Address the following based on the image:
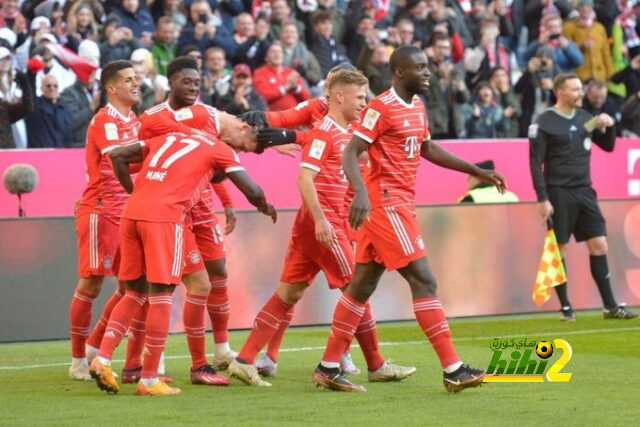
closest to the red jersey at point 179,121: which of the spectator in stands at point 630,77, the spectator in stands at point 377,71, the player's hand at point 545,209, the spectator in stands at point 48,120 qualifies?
the player's hand at point 545,209

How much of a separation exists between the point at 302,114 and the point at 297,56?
8.00 metres

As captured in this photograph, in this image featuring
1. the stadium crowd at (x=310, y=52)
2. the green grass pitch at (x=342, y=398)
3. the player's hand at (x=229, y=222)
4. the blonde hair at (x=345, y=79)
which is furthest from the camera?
the stadium crowd at (x=310, y=52)

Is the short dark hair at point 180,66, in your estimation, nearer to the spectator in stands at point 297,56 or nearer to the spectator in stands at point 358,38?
the spectator in stands at point 297,56

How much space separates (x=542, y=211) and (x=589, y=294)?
1996 mm

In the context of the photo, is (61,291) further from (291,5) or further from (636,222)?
(291,5)

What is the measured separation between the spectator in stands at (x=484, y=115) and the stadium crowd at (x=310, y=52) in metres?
0.02

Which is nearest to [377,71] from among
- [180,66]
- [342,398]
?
[180,66]

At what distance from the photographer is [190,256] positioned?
30.9 ft

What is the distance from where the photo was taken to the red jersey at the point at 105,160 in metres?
9.62

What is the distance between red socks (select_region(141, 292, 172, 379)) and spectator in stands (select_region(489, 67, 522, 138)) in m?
11.1

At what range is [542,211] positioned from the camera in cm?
1339

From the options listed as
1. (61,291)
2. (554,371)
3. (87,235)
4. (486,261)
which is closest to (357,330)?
(554,371)

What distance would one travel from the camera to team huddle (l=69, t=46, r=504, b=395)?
8656 millimetres

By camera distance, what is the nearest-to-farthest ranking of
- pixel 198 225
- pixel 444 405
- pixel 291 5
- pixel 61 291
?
pixel 444 405 → pixel 198 225 → pixel 61 291 → pixel 291 5
